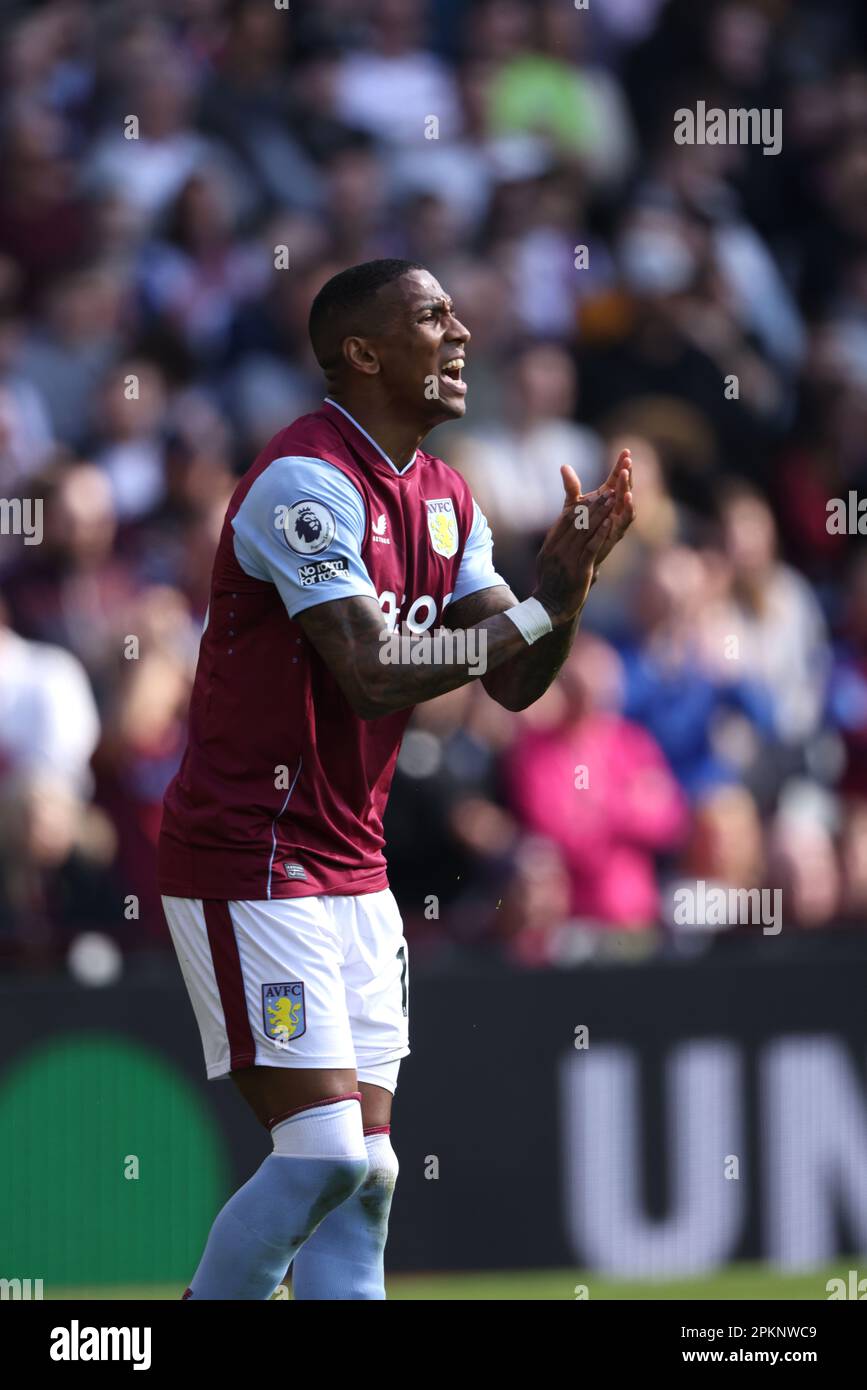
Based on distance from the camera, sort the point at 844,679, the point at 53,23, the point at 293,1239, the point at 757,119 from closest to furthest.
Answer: the point at 293,1239 → the point at 844,679 → the point at 53,23 → the point at 757,119

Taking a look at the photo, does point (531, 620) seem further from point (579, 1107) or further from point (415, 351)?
point (579, 1107)

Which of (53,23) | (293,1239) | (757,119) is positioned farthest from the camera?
(757,119)

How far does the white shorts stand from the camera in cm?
458

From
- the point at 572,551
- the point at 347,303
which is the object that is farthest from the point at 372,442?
the point at 572,551

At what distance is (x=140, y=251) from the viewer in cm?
973

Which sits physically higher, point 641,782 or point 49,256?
point 49,256

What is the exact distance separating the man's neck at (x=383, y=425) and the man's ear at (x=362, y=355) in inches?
3.0

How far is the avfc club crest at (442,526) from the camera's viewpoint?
4.93 m

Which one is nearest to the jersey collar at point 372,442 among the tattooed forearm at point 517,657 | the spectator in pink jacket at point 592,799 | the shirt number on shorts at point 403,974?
the tattooed forearm at point 517,657

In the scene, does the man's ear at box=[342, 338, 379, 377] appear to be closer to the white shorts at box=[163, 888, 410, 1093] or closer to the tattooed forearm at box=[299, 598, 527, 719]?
the tattooed forearm at box=[299, 598, 527, 719]

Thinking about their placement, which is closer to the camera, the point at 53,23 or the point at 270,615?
the point at 270,615

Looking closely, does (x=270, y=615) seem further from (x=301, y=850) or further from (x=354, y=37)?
(x=354, y=37)

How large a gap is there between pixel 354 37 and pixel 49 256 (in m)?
2.05

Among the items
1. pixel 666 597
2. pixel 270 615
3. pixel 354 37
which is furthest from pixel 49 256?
pixel 270 615
